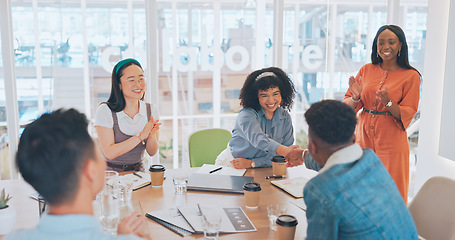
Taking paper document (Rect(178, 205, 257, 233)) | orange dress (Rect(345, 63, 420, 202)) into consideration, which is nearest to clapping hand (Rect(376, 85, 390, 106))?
orange dress (Rect(345, 63, 420, 202))

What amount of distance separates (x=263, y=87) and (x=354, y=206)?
1.56 metres

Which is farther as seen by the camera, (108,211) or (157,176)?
(157,176)

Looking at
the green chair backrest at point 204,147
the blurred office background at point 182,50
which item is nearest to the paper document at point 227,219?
the green chair backrest at point 204,147

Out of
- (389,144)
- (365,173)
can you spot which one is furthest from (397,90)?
(365,173)

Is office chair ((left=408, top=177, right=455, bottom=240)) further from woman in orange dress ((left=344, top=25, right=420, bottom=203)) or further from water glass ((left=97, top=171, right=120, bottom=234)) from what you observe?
water glass ((left=97, top=171, right=120, bottom=234))

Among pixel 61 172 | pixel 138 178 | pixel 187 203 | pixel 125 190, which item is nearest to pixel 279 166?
pixel 187 203

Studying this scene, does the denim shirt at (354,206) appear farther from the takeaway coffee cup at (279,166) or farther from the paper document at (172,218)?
the takeaway coffee cup at (279,166)

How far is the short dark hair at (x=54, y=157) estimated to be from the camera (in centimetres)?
113

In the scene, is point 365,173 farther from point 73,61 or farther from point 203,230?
point 73,61

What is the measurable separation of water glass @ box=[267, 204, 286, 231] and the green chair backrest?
4.33 ft

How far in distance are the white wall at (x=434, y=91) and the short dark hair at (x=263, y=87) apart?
159cm

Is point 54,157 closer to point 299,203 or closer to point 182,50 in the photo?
point 299,203

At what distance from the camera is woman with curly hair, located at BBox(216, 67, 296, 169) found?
9.22 ft

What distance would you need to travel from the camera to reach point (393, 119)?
3195mm
